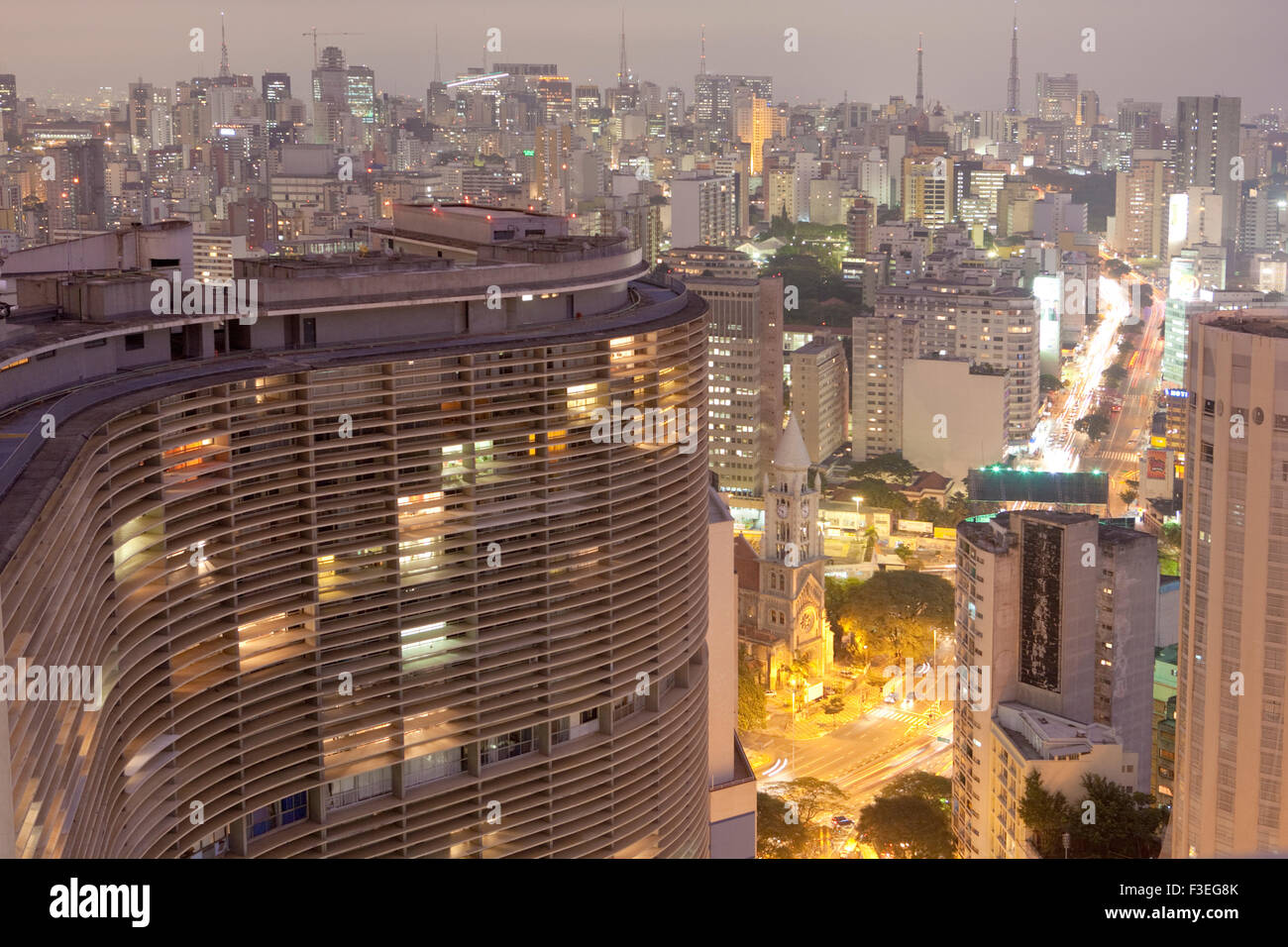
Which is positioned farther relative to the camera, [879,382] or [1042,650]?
[879,382]

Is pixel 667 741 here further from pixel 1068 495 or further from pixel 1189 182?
pixel 1189 182

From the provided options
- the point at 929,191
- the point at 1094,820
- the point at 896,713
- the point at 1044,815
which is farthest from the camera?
the point at 929,191

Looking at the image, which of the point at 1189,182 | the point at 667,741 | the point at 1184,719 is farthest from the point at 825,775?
the point at 1189,182

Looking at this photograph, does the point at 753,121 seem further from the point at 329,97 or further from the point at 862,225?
the point at 329,97

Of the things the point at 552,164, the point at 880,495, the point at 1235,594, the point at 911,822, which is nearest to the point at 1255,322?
the point at 1235,594

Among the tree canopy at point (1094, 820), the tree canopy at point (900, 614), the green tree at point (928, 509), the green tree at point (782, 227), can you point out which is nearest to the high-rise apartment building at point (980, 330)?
the green tree at point (928, 509)

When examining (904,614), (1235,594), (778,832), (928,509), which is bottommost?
(778,832)

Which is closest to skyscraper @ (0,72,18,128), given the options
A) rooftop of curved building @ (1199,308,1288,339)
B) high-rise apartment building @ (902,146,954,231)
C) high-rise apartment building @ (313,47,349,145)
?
high-rise apartment building @ (313,47,349,145)

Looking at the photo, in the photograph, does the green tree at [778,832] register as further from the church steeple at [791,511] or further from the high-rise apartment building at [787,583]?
the church steeple at [791,511]

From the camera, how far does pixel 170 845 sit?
16.1ft

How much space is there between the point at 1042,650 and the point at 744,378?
16511 millimetres

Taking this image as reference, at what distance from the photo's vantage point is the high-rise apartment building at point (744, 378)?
97.2 ft

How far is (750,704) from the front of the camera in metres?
18.8

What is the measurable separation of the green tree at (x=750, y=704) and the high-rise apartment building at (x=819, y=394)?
1097 cm
